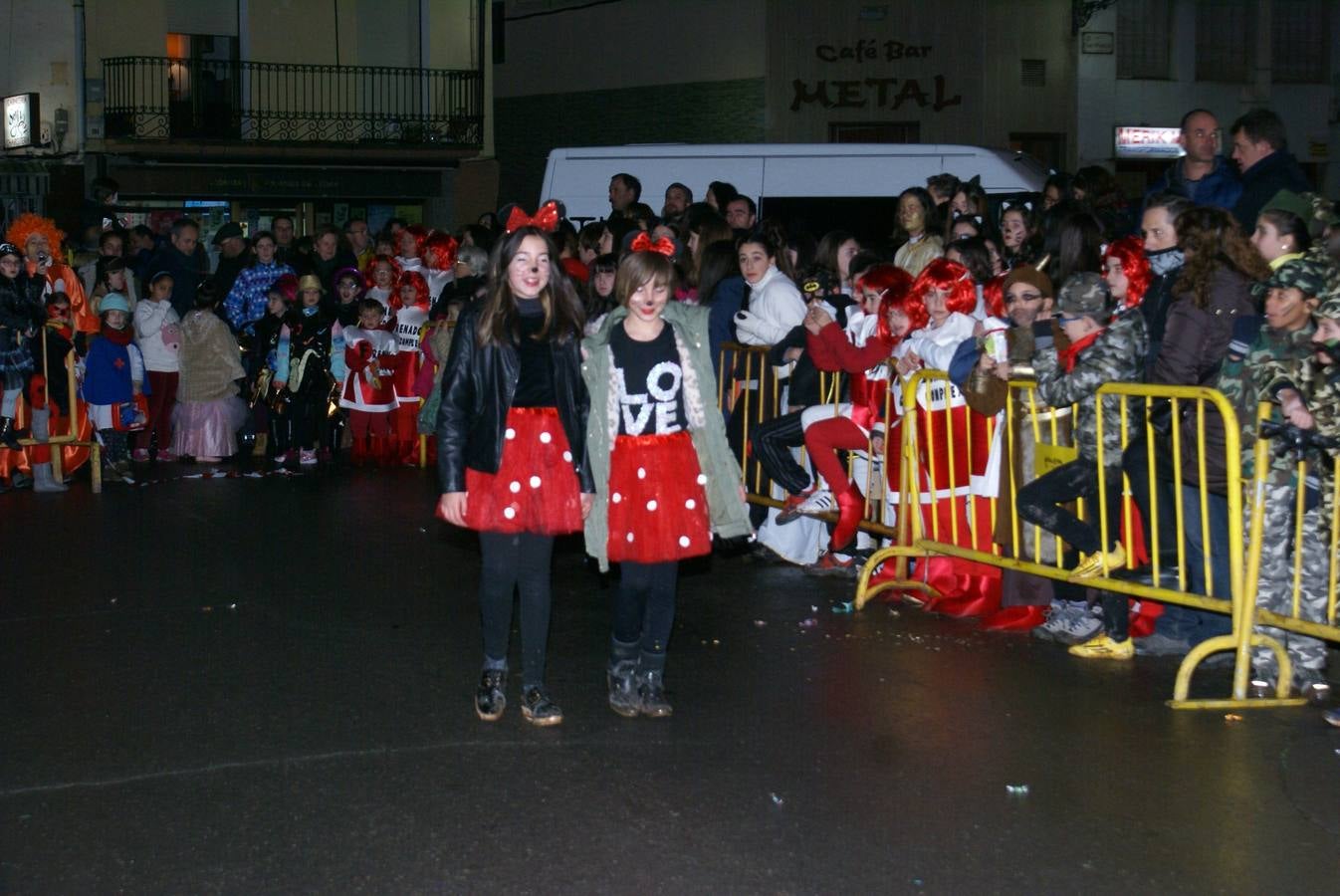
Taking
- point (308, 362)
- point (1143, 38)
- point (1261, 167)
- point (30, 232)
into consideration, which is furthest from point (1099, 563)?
point (1143, 38)

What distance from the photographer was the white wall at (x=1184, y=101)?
1212 inches

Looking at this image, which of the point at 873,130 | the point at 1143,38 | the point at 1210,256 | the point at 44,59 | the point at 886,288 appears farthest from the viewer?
the point at 1143,38

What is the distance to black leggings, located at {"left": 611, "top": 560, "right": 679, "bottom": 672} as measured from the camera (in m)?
6.48

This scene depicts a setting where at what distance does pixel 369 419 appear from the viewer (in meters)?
14.7

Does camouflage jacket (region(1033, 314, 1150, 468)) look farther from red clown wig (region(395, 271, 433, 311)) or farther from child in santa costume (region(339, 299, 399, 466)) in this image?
red clown wig (region(395, 271, 433, 311))

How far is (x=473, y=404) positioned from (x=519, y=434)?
0.21 meters

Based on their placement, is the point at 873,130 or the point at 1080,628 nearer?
the point at 1080,628

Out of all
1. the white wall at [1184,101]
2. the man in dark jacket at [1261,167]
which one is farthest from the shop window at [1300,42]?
the man in dark jacket at [1261,167]

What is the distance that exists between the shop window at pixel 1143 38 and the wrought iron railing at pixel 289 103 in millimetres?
12205

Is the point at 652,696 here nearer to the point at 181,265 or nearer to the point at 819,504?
the point at 819,504

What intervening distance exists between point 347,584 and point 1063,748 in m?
4.40

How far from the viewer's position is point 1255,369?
22.6ft

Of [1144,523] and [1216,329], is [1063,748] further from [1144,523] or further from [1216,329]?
[1216,329]

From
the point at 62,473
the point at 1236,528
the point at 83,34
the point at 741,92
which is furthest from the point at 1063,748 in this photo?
the point at 83,34
